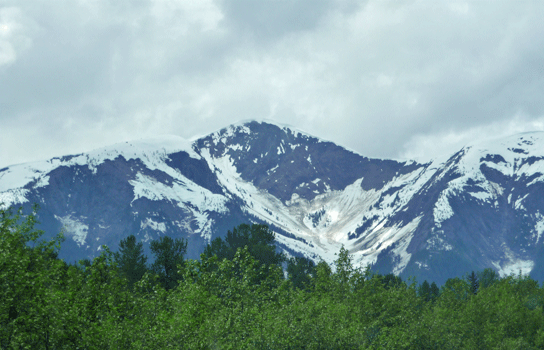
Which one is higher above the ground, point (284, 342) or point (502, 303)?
point (502, 303)

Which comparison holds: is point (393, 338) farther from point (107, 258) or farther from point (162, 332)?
point (107, 258)

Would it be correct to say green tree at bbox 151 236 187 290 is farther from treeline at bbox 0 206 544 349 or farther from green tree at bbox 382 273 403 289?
green tree at bbox 382 273 403 289

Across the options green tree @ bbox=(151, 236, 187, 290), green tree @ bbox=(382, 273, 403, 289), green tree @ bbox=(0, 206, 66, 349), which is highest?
green tree @ bbox=(151, 236, 187, 290)

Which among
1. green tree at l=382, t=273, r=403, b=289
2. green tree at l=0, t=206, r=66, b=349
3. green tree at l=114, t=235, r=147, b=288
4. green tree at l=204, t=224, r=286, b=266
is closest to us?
green tree at l=0, t=206, r=66, b=349

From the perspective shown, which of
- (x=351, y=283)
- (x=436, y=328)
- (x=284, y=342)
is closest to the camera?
(x=284, y=342)

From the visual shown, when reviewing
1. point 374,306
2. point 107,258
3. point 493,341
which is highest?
point 107,258

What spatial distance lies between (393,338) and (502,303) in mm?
34588

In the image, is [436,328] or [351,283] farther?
[351,283]

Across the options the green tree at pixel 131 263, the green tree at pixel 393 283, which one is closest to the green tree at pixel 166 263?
the green tree at pixel 131 263

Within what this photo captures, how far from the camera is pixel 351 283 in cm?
6900

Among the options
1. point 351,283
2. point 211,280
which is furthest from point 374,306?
point 211,280

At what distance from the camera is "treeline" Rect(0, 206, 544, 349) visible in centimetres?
3347

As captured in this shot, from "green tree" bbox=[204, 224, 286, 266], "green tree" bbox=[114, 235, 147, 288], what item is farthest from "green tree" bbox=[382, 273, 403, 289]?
"green tree" bbox=[114, 235, 147, 288]

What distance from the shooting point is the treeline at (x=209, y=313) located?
3347cm
